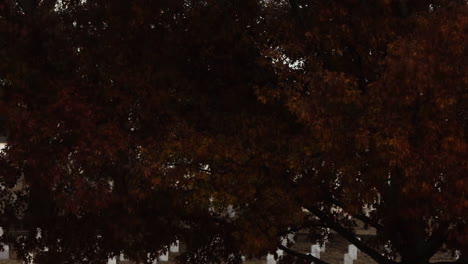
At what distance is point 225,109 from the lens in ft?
36.4

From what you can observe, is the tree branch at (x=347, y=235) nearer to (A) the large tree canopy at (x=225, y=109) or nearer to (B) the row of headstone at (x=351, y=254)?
(A) the large tree canopy at (x=225, y=109)

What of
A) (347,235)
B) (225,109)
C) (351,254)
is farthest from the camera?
(351,254)

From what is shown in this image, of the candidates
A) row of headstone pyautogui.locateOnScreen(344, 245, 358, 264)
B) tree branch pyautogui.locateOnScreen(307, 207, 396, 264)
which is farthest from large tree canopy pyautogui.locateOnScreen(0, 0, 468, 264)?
row of headstone pyautogui.locateOnScreen(344, 245, 358, 264)

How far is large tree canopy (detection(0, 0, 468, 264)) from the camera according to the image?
30.2 feet

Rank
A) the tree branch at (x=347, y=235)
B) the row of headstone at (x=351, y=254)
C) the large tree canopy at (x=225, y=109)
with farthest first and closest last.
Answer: the row of headstone at (x=351, y=254)
the tree branch at (x=347, y=235)
the large tree canopy at (x=225, y=109)

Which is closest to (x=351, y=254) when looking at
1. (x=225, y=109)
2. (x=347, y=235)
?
(x=347, y=235)

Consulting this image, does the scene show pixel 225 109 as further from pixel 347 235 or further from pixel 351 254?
pixel 351 254

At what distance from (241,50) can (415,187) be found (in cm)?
355

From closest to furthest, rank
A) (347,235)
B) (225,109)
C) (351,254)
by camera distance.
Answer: (225,109), (347,235), (351,254)

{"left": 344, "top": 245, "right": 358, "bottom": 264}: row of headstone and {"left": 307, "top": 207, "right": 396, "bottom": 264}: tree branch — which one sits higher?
{"left": 344, "top": 245, "right": 358, "bottom": 264}: row of headstone

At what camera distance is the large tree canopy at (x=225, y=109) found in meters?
9.22

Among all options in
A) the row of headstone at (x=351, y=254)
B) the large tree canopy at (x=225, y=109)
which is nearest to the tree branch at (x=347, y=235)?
the large tree canopy at (x=225, y=109)

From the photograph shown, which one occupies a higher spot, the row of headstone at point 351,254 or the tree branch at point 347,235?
the row of headstone at point 351,254

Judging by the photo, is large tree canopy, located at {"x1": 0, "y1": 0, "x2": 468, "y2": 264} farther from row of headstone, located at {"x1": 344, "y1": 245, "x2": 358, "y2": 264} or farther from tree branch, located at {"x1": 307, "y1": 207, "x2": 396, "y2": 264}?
row of headstone, located at {"x1": 344, "y1": 245, "x2": 358, "y2": 264}
